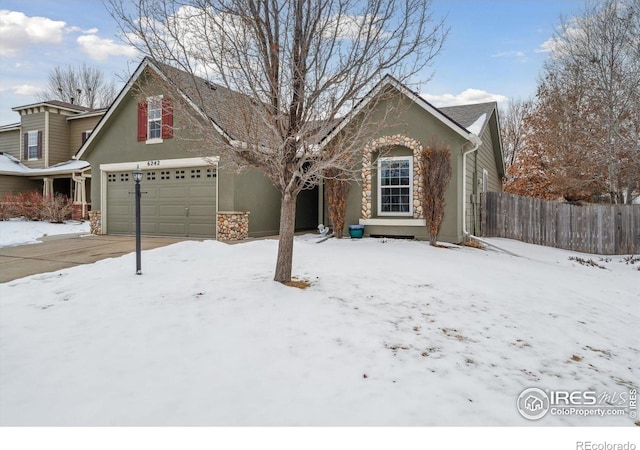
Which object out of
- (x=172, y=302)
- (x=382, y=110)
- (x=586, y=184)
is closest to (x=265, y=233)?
(x=382, y=110)

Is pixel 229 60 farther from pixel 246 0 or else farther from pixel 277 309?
pixel 277 309

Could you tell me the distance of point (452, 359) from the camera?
3.54 metres

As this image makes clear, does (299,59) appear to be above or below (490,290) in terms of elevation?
above

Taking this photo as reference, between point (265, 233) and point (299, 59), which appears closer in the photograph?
point (299, 59)

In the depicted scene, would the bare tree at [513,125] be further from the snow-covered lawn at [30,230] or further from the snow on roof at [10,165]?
the snow on roof at [10,165]

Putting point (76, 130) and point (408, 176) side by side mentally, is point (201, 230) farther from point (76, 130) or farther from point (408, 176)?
point (76, 130)

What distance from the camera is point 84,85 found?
31609 mm

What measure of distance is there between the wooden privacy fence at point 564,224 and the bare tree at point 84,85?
31053 mm

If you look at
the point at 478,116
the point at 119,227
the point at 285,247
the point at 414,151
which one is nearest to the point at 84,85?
the point at 119,227

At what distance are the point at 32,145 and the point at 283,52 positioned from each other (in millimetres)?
22291

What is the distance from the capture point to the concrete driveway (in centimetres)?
745

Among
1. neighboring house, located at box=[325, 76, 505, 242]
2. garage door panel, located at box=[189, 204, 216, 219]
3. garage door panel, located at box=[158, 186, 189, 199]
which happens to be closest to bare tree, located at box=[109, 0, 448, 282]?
neighboring house, located at box=[325, 76, 505, 242]

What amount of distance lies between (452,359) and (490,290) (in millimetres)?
2991

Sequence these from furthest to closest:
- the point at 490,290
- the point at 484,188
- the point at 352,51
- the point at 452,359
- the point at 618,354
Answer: the point at 484,188, the point at 490,290, the point at 352,51, the point at 618,354, the point at 452,359
